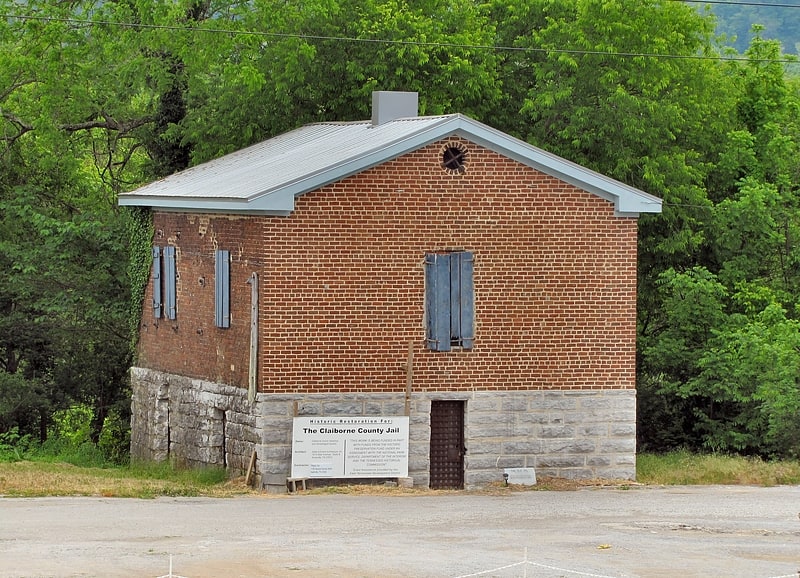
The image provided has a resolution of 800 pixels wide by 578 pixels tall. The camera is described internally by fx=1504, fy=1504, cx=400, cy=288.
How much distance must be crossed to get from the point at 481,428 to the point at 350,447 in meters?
2.23

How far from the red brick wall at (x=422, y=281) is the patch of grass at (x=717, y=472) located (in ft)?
6.65

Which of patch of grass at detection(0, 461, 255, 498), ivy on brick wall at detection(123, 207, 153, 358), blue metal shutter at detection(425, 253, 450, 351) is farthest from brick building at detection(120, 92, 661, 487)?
ivy on brick wall at detection(123, 207, 153, 358)

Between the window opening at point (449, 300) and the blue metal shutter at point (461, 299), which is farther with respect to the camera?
the blue metal shutter at point (461, 299)

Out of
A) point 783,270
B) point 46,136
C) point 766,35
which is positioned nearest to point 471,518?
point 783,270

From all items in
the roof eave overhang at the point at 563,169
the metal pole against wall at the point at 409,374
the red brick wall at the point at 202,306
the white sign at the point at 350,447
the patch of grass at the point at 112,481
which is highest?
the roof eave overhang at the point at 563,169

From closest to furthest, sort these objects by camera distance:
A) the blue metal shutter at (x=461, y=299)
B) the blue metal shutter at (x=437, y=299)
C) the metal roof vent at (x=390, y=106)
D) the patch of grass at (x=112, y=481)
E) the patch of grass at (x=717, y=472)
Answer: the patch of grass at (x=112, y=481) → the blue metal shutter at (x=437, y=299) → the blue metal shutter at (x=461, y=299) → the patch of grass at (x=717, y=472) → the metal roof vent at (x=390, y=106)

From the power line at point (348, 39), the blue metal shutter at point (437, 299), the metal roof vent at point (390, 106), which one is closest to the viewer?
the blue metal shutter at point (437, 299)

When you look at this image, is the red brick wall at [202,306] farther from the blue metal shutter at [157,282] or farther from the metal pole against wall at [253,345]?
the metal pole against wall at [253,345]

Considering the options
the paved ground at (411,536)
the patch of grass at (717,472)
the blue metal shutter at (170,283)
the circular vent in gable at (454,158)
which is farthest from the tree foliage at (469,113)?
the paved ground at (411,536)

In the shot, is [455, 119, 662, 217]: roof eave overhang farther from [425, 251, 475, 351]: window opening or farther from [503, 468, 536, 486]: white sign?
[503, 468, 536, 486]: white sign

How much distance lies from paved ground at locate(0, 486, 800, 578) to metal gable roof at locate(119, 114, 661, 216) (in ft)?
15.6

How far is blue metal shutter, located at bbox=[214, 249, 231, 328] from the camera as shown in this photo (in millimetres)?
24922

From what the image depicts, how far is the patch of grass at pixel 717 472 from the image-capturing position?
2598 cm

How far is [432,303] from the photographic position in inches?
953
